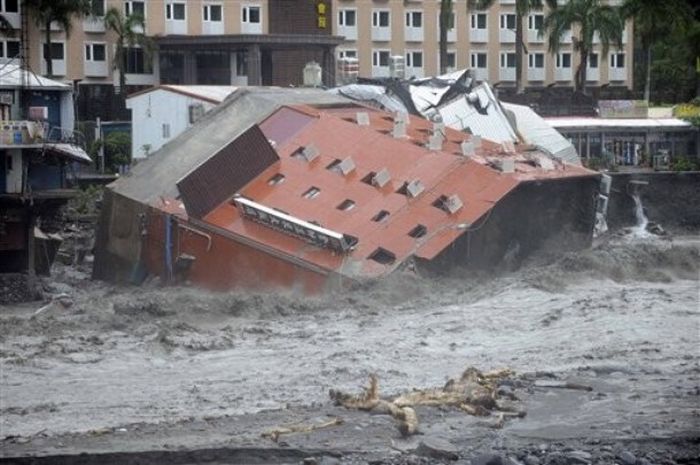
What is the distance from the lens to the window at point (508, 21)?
76.5 metres

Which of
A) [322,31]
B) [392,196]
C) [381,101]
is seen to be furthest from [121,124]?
[392,196]

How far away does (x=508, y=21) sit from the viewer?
76.9 m

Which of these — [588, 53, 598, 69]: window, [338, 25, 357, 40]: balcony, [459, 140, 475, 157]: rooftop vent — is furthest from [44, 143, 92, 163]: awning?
[588, 53, 598, 69]: window

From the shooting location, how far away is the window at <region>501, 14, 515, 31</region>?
251 ft

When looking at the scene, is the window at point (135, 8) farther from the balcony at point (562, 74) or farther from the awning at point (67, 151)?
the awning at point (67, 151)

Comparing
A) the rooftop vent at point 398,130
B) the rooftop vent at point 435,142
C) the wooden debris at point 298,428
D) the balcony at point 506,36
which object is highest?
the balcony at point 506,36

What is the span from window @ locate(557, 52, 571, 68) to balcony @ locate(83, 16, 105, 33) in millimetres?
24072

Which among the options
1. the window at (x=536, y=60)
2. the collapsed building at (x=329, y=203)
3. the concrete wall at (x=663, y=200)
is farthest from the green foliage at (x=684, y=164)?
the window at (x=536, y=60)

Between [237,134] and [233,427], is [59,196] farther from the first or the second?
[233,427]

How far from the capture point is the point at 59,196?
42094 millimetres

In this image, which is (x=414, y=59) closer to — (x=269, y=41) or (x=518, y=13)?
(x=518, y=13)

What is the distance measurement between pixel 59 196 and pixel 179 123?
31.8ft

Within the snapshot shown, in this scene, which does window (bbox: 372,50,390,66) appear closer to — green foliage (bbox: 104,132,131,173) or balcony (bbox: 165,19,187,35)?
balcony (bbox: 165,19,187,35)

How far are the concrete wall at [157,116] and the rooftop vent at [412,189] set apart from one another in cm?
1287
